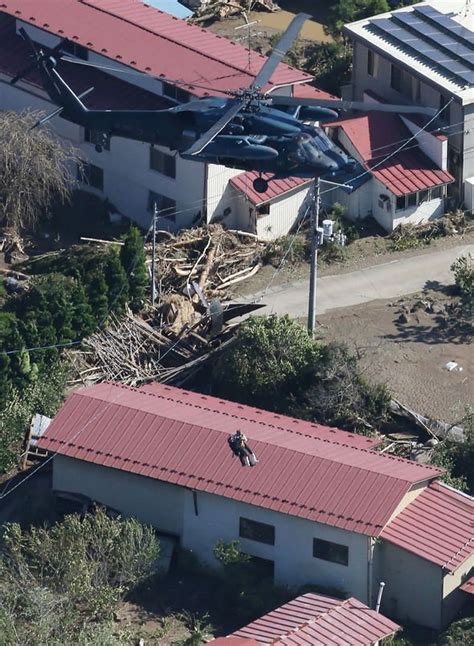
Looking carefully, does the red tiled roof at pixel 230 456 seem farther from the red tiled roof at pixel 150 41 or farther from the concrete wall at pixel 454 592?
the red tiled roof at pixel 150 41

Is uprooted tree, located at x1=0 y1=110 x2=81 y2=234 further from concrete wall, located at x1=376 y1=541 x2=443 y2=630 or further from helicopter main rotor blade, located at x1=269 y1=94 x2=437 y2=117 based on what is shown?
concrete wall, located at x1=376 y1=541 x2=443 y2=630

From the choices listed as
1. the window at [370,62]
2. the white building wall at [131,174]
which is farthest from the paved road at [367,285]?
the window at [370,62]

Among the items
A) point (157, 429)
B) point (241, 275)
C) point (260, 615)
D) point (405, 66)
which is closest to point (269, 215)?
point (241, 275)

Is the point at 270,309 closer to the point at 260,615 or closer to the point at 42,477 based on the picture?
the point at 42,477

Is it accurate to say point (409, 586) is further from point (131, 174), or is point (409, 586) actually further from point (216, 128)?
point (131, 174)

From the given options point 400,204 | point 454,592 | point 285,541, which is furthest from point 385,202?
point 454,592
